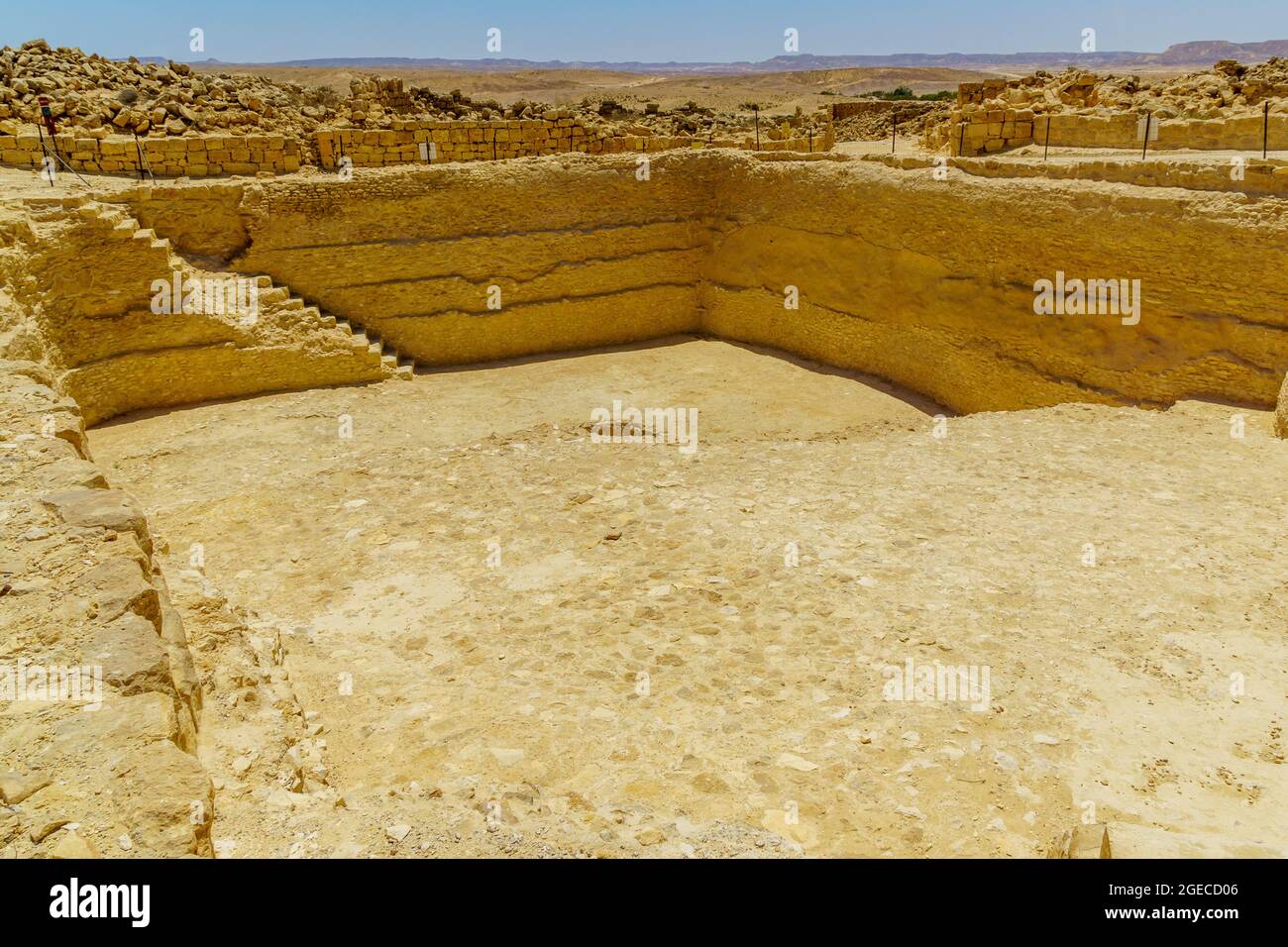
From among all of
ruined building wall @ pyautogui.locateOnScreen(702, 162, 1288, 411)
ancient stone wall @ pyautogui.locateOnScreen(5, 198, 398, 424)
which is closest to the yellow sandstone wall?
ruined building wall @ pyautogui.locateOnScreen(702, 162, 1288, 411)

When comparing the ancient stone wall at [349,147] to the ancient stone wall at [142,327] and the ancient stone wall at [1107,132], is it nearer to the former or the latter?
the ancient stone wall at [142,327]

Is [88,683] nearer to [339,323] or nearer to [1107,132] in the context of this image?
[339,323]

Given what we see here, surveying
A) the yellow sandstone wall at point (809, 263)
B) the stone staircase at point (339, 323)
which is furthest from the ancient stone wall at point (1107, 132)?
the stone staircase at point (339, 323)

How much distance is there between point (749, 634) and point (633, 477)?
283 centimetres

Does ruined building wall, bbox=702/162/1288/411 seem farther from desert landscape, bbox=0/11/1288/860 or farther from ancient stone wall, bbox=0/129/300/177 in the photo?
ancient stone wall, bbox=0/129/300/177

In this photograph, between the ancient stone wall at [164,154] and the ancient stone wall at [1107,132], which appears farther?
the ancient stone wall at [164,154]

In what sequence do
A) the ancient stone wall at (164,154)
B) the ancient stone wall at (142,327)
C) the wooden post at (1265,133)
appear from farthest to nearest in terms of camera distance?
1. the ancient stone wall at (164,154)
2. the ancient stone wall at (142,327)
3. the wooden post at (1265,133)

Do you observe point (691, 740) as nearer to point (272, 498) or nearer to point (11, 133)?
point (272, 498)

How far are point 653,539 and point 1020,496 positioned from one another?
3037mm

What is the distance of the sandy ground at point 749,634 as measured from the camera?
3994 mm

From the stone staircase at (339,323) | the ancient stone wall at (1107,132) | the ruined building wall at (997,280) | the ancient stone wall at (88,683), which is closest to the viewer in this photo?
the ancient stone wall at (88,683)

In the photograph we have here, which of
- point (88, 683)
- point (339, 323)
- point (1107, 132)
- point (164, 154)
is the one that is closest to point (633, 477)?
point (88, 683)

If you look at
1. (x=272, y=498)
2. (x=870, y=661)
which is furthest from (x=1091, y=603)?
(x=272, y=498)

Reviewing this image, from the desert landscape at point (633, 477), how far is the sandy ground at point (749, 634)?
0.03 metres
